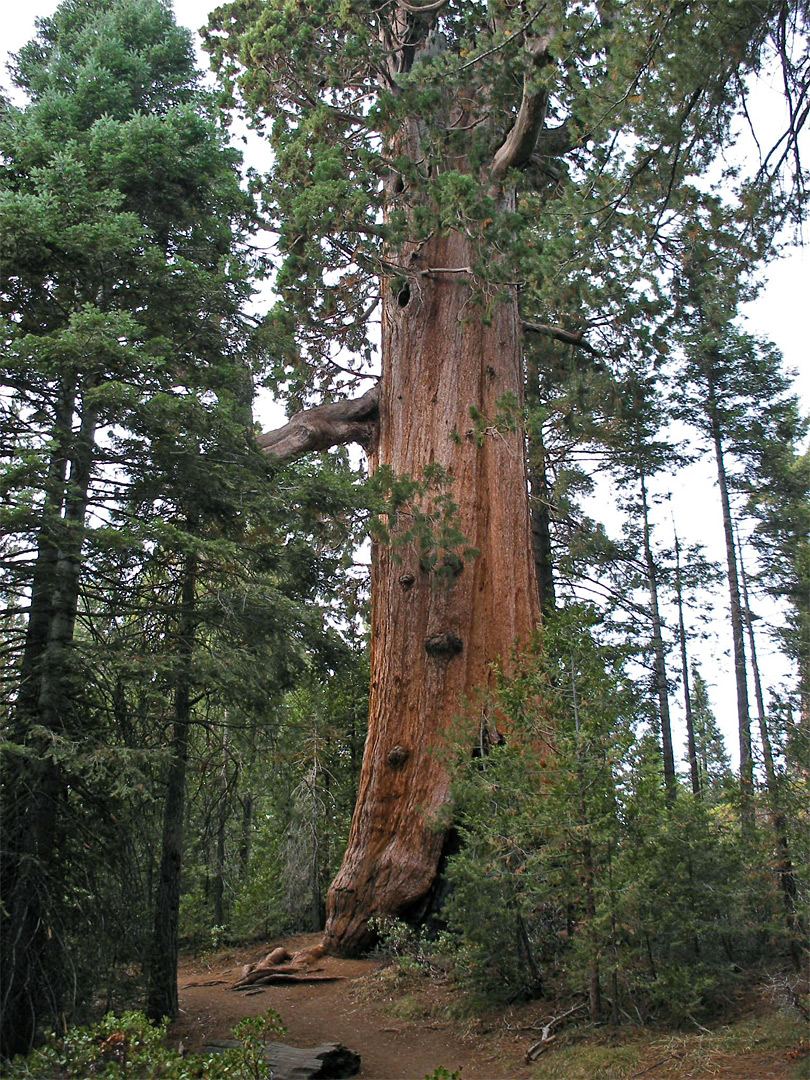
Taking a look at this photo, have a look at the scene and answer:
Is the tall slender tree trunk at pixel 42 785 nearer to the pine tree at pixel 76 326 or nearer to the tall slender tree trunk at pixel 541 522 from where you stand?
the pine tree at pixel 76 326

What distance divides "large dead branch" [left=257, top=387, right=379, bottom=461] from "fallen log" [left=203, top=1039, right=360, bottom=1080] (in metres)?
5.66

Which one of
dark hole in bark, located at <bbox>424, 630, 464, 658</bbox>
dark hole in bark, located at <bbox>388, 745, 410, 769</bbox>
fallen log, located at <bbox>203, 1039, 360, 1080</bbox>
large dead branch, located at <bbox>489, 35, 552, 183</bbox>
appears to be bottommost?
fallen log, located at <bbox>203, 1039, 360, 1080</bbox>

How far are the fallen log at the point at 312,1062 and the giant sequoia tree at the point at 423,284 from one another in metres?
1.97

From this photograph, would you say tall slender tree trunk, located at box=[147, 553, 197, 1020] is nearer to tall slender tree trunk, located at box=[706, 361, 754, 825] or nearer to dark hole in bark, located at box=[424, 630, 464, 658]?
dark hole in bark, located at box=[424, 630, 464, 658]

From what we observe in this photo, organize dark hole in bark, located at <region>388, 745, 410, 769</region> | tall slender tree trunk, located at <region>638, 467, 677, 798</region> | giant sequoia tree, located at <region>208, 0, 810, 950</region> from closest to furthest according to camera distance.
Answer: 1. giant sequoia tree, located at <region>208, 0, 810, 950</region>
2. dark hole in bark, located at <region>388, 745, 410, 769</region>
3. tall slender tree trunk, located at <region>638, 467, 677, 798</region>

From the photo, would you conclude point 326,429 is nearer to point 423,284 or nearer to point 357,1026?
point 423,284

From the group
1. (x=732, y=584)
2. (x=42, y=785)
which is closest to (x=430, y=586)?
(x=42, y=785)

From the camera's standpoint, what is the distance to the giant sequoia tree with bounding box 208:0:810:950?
26.7 feet

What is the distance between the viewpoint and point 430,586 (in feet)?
31.1

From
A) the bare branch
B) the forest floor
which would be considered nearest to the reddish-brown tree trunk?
the bare branch

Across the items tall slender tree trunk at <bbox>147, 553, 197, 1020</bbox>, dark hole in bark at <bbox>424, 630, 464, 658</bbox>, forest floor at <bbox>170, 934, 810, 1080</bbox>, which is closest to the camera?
forest floor at <bbox>170, 934, 810, 1080</bbox>

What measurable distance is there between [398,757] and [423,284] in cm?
638

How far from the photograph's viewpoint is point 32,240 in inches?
256

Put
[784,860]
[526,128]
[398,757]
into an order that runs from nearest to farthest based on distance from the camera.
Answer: [784,860], [398,757], [526,128]
